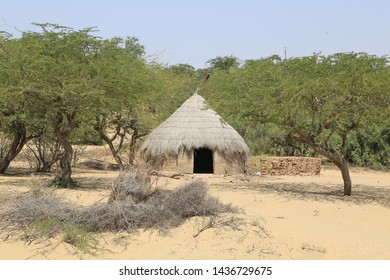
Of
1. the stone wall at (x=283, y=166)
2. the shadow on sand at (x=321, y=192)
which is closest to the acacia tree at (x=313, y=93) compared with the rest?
the shadow on sand at (x=321, y=192)

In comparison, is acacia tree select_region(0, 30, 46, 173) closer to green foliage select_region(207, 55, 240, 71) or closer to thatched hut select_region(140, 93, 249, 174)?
thatched hut select_region(140, 93, 249, 174)

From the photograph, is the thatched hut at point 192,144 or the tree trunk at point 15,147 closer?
the tree trunk at point 15,147

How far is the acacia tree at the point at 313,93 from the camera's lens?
39.1ft

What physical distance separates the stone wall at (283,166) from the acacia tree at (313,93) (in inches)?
223

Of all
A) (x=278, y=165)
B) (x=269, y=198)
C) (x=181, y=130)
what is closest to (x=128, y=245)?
(x=269, y=198)

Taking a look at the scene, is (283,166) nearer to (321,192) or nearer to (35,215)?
(321,192)

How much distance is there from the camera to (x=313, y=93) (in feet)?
39.3

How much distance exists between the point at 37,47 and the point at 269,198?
23.2 ft

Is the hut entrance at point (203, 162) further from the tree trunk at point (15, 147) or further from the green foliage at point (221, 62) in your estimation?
the green foliage at point (221, 62)

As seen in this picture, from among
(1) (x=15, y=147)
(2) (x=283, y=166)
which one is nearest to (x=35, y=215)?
(1) (x=15, y=147)

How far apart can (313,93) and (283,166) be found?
8.17 m

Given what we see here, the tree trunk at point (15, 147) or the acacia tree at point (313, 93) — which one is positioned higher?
the acacia tree at point (313, 93)

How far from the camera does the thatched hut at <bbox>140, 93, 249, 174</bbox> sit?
57.7 feet

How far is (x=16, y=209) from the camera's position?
25.4ft
